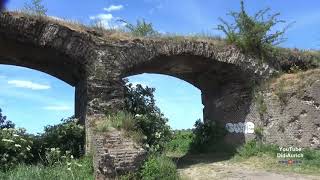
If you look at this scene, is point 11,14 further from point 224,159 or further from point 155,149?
point 224,159

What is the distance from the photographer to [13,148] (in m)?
9.59

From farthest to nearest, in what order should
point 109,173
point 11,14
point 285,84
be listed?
point 285,84
point 11,14
point 109,173

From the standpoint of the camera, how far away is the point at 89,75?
35.8 feet

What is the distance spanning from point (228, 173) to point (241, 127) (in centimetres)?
384

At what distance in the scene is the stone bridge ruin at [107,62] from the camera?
412 inches

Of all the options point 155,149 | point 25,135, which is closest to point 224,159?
point 155,149

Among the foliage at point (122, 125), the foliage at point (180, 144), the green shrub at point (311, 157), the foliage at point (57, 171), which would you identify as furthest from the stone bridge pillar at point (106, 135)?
the foliage at point (180, 144)

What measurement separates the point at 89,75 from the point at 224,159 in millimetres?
4656

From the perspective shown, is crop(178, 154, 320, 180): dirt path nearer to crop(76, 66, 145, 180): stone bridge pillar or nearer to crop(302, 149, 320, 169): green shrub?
crop(302, 149, 320, 169): green shrub

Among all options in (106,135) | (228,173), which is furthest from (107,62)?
(228,173)

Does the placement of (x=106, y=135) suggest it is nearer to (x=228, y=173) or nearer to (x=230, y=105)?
(x=228, y=173)

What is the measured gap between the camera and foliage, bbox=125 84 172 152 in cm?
1124

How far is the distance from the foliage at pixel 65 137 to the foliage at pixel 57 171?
2.42 feet

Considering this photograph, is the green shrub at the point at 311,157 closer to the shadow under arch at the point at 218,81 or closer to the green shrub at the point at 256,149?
the green shrub at the point at 256,149
